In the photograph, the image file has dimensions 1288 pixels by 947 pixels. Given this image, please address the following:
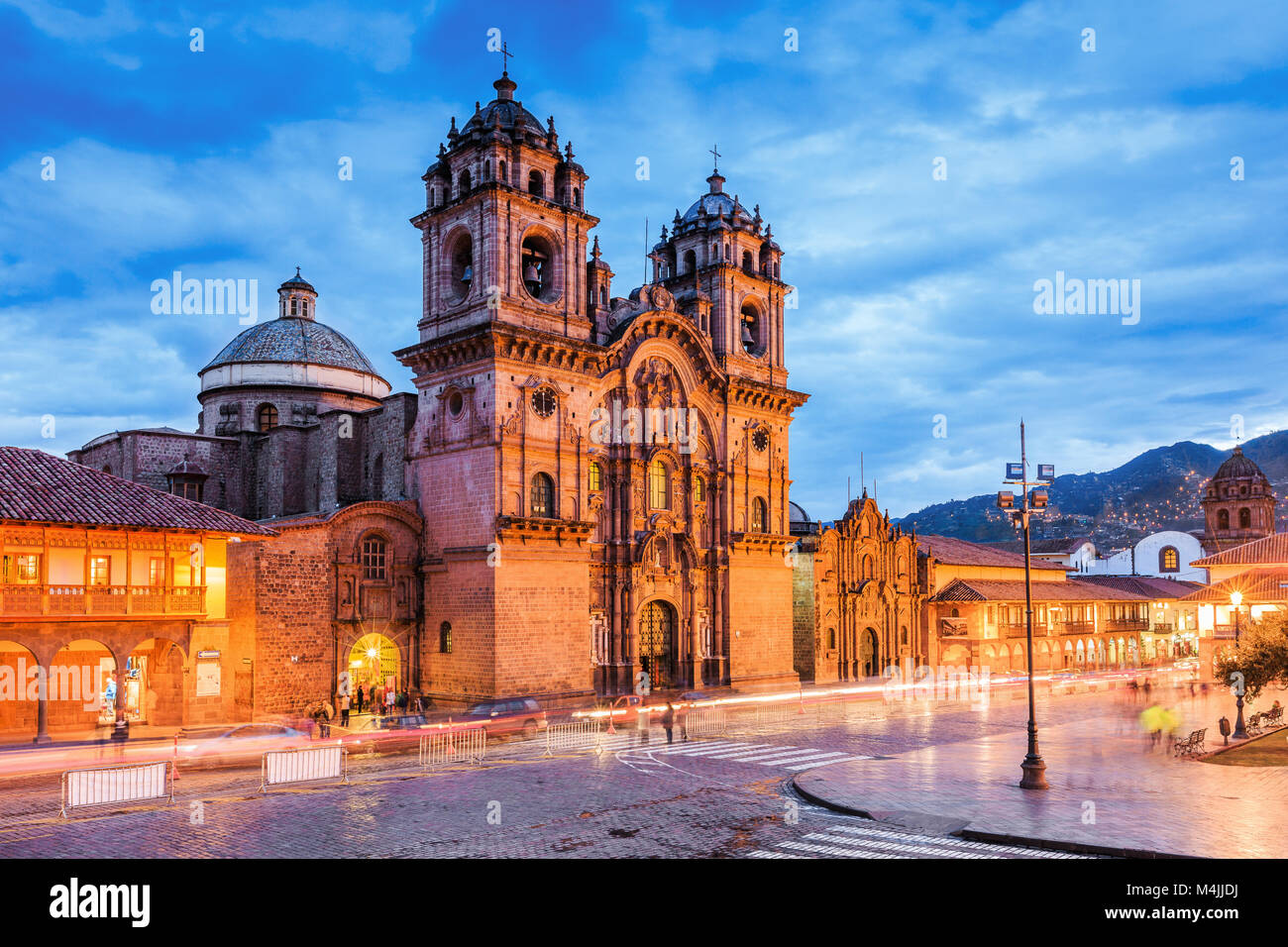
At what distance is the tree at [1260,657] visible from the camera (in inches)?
1198

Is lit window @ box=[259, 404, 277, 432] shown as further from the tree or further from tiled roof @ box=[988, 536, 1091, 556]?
tiled roof @ box=[988, 536, 1091, 556]

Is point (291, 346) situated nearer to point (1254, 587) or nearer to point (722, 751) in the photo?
point (722, 751)

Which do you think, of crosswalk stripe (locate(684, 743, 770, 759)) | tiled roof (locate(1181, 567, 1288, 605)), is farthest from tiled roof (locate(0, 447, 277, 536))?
tiled roof (locate(1181, 567, 1288, 605))

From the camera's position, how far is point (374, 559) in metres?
39.9

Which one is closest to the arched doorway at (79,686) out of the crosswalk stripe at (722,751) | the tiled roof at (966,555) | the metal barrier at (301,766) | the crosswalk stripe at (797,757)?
the metal barrier at (301,766)

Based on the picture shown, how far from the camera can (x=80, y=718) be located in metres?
34.7

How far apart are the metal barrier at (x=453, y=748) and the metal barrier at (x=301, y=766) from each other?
3204 mm

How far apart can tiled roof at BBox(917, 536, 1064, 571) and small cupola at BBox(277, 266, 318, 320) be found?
4098cm

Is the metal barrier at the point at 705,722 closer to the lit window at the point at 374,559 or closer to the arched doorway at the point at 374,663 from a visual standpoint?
the arched doorway at the point at 374,663

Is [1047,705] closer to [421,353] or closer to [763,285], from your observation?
[763,285]

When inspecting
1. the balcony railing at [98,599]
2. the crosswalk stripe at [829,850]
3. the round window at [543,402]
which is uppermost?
the round window at [543,402]

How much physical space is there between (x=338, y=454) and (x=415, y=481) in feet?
16.1

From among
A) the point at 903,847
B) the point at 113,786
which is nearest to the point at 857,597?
the point at 903,847

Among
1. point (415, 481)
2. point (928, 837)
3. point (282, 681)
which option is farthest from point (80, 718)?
point (928, 837)
